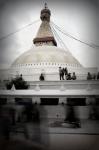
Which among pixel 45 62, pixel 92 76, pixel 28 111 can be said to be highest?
pixel 45 62

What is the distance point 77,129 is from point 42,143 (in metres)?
0.30

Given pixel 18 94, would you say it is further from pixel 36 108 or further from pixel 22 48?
pixel 22 48

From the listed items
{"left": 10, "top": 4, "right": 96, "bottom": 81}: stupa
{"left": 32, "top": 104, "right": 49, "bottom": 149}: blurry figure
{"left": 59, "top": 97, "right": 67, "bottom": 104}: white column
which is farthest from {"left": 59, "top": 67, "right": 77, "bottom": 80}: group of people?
{"left": 32, "top": 104, "right": 49, "bottom": 149}: blurry figure

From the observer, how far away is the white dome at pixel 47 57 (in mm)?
2172

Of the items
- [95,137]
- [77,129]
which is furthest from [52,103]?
[95,137]

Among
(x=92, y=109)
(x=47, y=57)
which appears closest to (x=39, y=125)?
(x=92, y=109)

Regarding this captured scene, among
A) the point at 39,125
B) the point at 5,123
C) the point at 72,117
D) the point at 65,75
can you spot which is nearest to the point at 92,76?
the point at 65,75

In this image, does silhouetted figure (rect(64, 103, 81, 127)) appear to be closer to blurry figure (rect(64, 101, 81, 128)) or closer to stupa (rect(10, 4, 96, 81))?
blurry figure (rect(64, 101, 81, 128))

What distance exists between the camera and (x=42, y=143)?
6.80ft

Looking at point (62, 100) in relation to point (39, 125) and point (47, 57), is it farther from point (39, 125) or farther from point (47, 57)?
point (47, 57)

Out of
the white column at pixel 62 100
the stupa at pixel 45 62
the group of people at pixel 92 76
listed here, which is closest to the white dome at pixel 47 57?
the stupa at pixel 45 62

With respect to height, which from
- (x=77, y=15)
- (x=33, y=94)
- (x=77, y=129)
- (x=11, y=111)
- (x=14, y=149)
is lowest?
(x=14, y=149)

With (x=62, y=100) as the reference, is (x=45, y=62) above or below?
above

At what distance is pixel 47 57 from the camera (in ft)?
7.16
